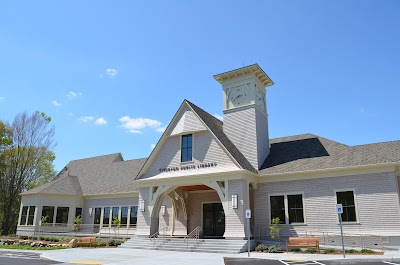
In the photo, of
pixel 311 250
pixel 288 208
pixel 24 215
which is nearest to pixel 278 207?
pixel 288 208

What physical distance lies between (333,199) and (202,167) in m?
8.56

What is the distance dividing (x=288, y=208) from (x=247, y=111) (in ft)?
26.7

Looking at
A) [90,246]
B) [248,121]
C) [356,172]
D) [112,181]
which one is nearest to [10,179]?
[112,181]

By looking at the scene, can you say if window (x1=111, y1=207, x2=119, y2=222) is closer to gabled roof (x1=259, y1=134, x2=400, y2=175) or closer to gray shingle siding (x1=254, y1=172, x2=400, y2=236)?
gray shingle siding (x1=254, y1=172, x2=400, y2=236)

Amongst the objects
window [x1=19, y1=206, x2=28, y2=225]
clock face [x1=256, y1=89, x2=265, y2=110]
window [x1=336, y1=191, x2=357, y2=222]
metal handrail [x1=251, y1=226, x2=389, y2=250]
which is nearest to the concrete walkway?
metal handrail [x1=251, y1=226, x2=389, y2=250]

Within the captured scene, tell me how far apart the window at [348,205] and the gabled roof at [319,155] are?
5.54ft

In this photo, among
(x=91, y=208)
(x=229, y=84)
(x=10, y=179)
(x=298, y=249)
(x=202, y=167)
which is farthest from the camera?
(x=10, y=179)

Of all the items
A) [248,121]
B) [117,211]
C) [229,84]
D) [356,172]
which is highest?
[229,84]

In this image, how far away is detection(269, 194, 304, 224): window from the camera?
2041cm

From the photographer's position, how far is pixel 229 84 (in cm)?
2661

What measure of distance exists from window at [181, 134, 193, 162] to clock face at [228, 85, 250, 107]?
496cm

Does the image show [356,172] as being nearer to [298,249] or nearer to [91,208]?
[298,249]

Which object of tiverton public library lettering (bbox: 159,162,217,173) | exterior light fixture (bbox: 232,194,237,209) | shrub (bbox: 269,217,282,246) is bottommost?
shrub (bbox: 269,217,282,246)

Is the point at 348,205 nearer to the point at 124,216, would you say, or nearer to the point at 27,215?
the point at 124,216
